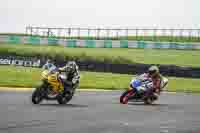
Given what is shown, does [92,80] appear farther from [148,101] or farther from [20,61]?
[148,101]

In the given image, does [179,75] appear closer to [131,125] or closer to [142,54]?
[142,54]

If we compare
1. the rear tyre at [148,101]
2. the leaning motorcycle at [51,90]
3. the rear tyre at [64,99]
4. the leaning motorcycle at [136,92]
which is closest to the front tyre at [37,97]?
the leaning motorcycle at [51,90]

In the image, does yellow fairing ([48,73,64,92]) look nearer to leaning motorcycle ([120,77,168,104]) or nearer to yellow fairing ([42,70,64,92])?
yellow fairing ([42,70,64,92])

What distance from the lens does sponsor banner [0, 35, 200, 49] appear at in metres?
59.1

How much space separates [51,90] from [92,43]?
41713 millimetres

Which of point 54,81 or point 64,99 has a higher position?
point 54,81

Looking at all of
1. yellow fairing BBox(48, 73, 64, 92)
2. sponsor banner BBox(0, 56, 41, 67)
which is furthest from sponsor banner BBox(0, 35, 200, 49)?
yellow fairing BBox(48, 73, 64, 92)

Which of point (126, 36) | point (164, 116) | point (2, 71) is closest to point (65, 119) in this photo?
point (164, 116)

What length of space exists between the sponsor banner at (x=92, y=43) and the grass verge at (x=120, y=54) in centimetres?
210

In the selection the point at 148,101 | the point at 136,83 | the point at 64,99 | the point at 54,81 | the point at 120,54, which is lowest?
the point at 148,101

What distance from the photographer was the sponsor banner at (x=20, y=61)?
1658 inches

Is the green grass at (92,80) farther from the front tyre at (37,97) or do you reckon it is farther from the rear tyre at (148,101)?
the front tyre at (37,97)

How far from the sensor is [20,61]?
42500 millimetres

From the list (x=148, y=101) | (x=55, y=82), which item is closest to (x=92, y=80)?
(x=148, y=101)
